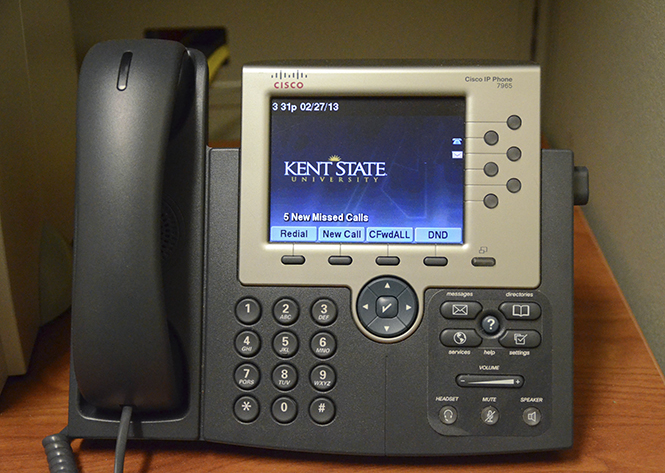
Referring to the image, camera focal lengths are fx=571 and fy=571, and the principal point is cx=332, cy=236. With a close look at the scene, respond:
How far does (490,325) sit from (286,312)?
A: 13cm

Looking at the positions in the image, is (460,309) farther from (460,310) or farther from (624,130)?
(624,130)

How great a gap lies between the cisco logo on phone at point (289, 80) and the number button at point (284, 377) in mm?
180

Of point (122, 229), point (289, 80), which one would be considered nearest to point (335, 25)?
point (289, 80)

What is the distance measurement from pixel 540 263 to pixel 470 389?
91mm

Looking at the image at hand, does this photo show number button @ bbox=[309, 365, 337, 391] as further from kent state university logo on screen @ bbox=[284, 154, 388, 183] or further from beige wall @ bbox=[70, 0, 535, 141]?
beige wall @ bbox=[70, 0, 535, 141]

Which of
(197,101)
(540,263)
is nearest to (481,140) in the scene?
(540,263)

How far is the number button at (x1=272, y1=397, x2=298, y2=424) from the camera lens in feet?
1.17

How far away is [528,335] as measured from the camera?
0.36 meters

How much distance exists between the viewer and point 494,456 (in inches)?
14.1

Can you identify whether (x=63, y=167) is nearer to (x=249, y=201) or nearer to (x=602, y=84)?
(x=249, y=201)

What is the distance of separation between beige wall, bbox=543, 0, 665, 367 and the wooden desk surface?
0.10 ft

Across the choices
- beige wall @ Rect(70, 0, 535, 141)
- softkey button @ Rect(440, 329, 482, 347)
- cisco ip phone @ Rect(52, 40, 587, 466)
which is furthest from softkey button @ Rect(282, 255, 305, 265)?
beige wall @ Rect(70, 0, 535, 141)

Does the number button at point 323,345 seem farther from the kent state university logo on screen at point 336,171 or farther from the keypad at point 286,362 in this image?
the kent state university logo on screen at point 336,171

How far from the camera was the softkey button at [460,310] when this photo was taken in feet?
1.18
